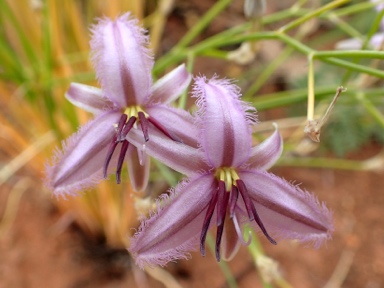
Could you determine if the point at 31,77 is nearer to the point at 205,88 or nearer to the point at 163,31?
the point at 205,88

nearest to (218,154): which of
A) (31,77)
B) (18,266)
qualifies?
(31,77)

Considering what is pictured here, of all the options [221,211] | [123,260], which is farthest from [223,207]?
[123,260]

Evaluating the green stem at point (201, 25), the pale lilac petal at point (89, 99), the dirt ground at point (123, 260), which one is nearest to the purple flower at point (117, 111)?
the pale lilac petal at point (89, 99)

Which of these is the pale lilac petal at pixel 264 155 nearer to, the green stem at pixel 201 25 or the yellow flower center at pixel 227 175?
the yellow flower center at pixel 227 175

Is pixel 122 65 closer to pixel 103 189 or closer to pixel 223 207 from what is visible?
pixel 223 207

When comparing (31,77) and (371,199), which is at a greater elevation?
(31,77)

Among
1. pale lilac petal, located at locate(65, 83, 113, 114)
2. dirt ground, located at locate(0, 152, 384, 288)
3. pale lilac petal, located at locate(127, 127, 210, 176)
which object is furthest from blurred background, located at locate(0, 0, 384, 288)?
pale lilac petal, located at locate(127, 127, 210, 176)

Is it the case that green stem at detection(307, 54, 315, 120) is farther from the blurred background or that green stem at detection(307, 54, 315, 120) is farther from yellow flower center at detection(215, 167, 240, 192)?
the blurred background
